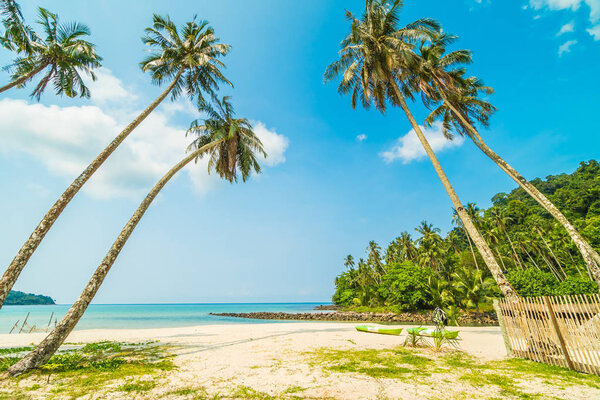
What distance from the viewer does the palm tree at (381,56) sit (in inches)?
491

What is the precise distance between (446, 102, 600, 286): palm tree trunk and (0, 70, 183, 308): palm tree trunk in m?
15.0

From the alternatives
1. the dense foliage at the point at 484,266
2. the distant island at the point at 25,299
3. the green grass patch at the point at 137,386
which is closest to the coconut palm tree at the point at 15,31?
the green grass patch at the point at 137,386

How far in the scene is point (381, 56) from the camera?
518 inches

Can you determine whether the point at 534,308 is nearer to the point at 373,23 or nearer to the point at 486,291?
the point at 373,23

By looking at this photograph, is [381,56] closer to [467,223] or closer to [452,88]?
[452,88]

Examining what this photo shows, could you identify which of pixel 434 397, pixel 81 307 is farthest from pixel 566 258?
pixel 81 307

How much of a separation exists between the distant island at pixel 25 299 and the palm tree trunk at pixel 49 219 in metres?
164

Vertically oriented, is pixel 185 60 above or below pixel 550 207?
above

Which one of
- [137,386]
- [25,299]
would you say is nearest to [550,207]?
[137,386]

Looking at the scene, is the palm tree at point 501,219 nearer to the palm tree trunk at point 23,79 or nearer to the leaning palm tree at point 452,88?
the leaning palm tree at point 452,88

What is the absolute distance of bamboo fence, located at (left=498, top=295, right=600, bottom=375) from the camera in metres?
5.26

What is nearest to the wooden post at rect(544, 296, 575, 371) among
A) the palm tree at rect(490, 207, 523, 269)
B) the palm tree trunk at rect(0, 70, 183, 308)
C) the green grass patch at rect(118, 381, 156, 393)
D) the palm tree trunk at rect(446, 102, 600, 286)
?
the palm tree trunk at rect(446, 102, 600, 286)

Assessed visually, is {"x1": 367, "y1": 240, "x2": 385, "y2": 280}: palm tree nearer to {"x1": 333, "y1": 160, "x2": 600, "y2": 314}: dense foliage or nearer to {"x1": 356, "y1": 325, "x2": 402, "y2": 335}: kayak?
{"x1": 333, "y1": 160, "x2": 600, "y2": 314}: dense foliage

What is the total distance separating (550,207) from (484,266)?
3930 cm
